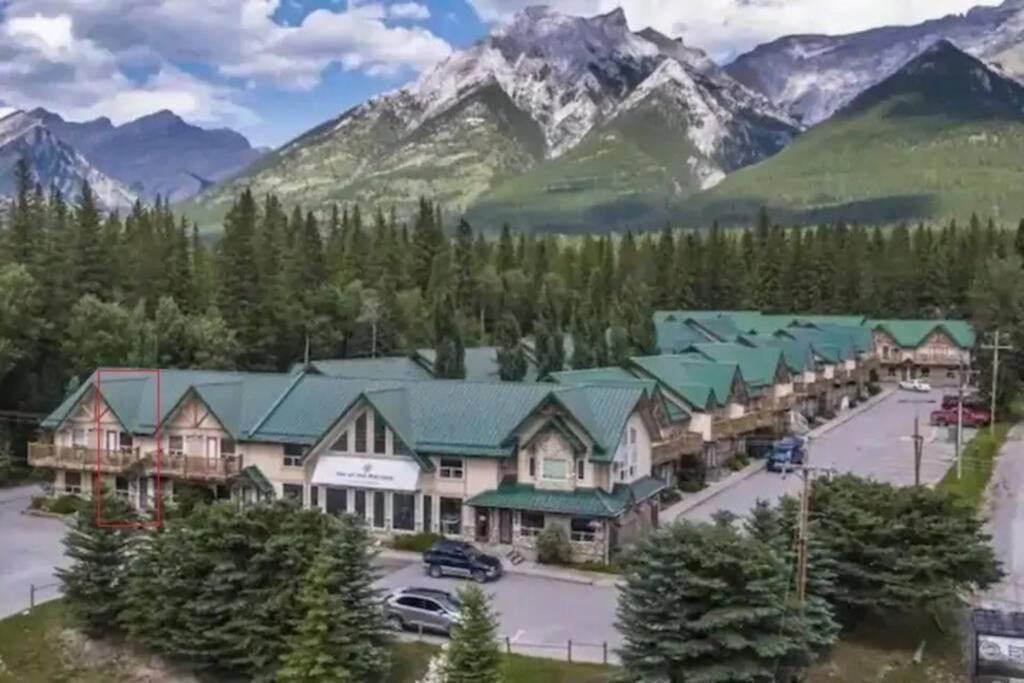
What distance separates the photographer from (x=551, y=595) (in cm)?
3534

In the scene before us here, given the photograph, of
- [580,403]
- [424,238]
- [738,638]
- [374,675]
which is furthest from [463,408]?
[424,238]

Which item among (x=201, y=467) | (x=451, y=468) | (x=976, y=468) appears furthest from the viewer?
(x=976, y=468)

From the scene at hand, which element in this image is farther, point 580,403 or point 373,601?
point 580,403

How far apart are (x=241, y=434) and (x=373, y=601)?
18437mm

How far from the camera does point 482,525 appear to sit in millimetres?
41062

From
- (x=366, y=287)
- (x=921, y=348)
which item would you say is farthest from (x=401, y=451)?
(x=921, y=348)

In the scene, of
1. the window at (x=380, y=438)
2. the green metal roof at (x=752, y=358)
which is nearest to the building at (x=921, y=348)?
the green metal roof at (x=752, y=358)

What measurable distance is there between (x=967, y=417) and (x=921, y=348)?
31.8 meters

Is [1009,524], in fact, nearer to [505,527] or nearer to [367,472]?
[505,527]

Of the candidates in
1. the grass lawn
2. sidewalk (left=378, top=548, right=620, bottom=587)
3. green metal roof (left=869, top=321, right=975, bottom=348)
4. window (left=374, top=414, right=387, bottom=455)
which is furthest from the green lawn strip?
green metal roof (left=869, top=321, right=975, bottom=348)

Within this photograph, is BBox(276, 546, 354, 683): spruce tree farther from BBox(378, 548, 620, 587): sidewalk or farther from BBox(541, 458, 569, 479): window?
BBox(541, 458, 569, 479): window

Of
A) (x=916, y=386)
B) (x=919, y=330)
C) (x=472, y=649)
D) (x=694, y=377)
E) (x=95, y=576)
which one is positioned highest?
(x=694, y=377)

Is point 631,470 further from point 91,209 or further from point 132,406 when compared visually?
point 91,209

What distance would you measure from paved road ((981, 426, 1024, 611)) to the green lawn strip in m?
0.43
